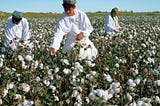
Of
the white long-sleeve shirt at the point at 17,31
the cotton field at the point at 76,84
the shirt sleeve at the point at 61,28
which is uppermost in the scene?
the shirt sleeve at the point at 61,28

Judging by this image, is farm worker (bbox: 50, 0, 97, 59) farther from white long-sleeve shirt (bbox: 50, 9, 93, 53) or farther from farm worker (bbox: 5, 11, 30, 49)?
farm worker (bbox: 5, 11, 30, 49)

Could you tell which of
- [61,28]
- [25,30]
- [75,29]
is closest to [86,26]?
[75,29]

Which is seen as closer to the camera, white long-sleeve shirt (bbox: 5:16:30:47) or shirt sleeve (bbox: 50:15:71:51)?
shirt sleeve (bbox: 50:15:71:51)

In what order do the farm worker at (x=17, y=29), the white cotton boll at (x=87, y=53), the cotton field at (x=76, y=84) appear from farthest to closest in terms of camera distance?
the farm worker at (x=17, y=29), the white cotton boll at (x=87, y=53), the cotton field at (x=76, y=84)

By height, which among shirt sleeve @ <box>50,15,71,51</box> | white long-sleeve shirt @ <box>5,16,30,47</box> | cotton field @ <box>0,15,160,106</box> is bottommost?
cotton field @ <box>0,15,160,106</box>

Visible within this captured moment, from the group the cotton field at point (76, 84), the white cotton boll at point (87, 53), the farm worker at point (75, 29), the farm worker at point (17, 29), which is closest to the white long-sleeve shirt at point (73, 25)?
the farm worker at point (75, 29)

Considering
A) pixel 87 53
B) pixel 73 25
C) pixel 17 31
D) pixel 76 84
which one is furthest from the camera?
pixel 17 31

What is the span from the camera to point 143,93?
570 centimetres

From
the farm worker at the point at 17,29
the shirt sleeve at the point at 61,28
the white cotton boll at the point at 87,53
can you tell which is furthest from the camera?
the farm worker at the point at 17,29

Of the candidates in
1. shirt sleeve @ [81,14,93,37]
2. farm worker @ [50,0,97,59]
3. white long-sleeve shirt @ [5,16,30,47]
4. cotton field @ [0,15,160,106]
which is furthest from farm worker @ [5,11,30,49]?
shirt sleeve @ [81,14,93,37]

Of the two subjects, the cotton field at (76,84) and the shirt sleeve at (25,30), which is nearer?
the cotton field at (76,84)

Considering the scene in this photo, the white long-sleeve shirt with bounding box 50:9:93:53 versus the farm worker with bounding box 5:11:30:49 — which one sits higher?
the white long-sleeve shirt with bounding box 50:9:93:53

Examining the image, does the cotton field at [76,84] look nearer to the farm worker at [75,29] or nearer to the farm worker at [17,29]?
the farm worker at [75,29]

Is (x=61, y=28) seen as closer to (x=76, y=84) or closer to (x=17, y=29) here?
(x=17, y=29)
